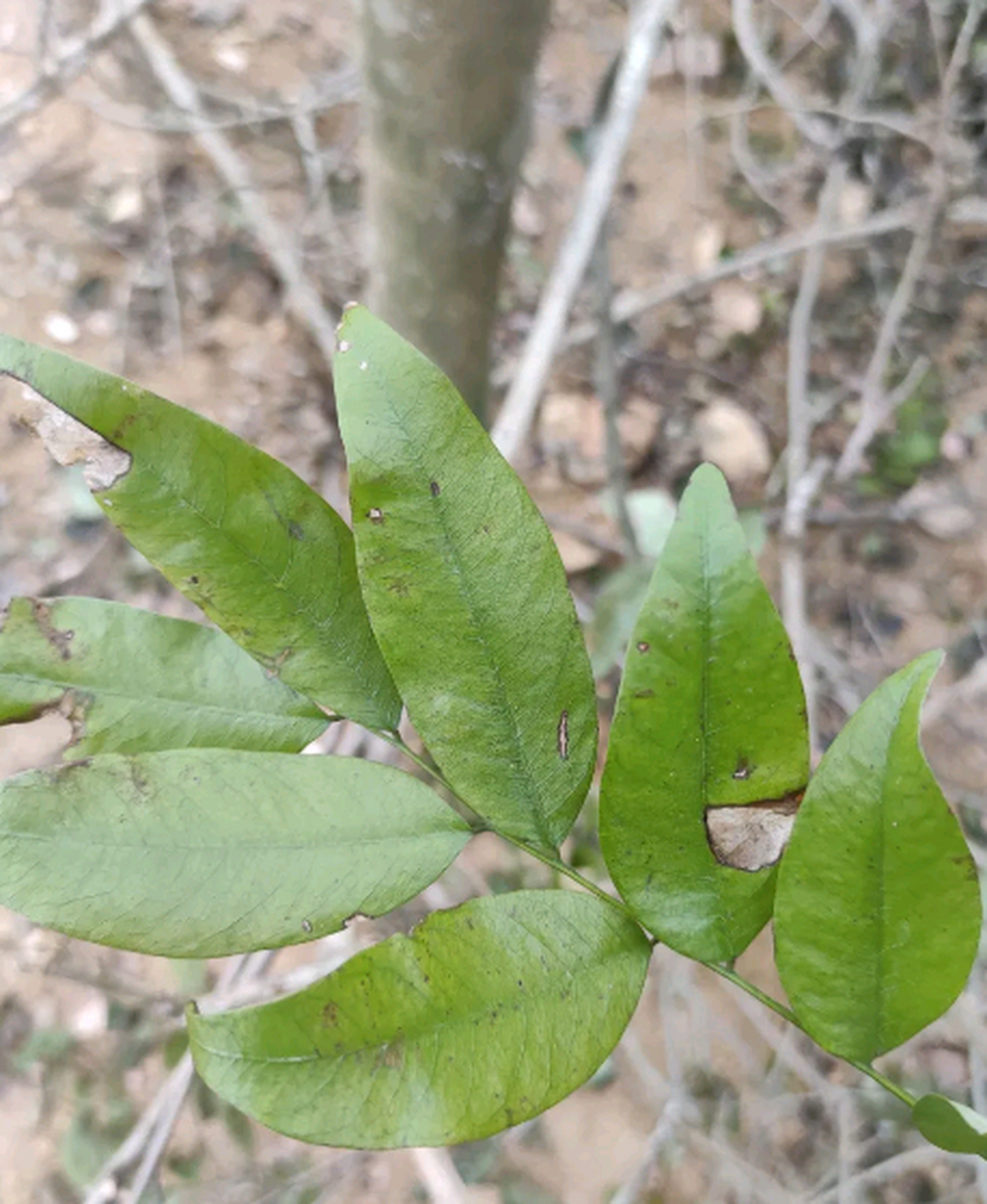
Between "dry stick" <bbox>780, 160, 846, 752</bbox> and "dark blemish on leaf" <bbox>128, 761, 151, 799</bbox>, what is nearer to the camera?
"dark blemish on leaf" <bbox>128, 761, 151, 799</bbox>

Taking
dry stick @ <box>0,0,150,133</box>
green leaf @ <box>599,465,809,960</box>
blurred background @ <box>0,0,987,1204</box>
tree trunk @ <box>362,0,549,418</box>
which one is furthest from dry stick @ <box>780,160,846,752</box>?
dry stick @ <box>0,0,150,133</box>

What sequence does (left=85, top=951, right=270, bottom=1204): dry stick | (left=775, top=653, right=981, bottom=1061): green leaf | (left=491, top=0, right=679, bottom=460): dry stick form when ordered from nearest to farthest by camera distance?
1. (left=775, top=653, right=981, bottom=1061): green leaf
2. (left=85, top=951, right=270, bottom=1204): dry stick
3. (left=491, top=0, right=679, bottom=460): dry stick

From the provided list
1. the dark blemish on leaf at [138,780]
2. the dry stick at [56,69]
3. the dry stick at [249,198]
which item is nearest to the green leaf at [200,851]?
the dark blemish on leaf at [138,780]

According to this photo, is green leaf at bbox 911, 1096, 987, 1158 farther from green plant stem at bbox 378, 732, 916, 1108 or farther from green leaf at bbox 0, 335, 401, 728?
green leaf at bbox 0, 335, 401, 728

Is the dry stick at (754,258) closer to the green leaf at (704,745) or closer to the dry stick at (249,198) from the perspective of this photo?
the dry stick at (249,198)

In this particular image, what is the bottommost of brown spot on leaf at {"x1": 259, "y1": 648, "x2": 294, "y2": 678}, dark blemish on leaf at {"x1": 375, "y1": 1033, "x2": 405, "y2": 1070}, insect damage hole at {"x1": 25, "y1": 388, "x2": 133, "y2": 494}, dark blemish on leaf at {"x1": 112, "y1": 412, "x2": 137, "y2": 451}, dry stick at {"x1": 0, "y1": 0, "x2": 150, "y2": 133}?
dark blemish on leaf at {"x1": 375, "y1": 1033, "x2": 405, "y2": 1070}

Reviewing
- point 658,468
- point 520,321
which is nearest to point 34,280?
point 520,321

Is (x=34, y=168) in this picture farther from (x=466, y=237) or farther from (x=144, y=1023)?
(x=144, y=1023)
